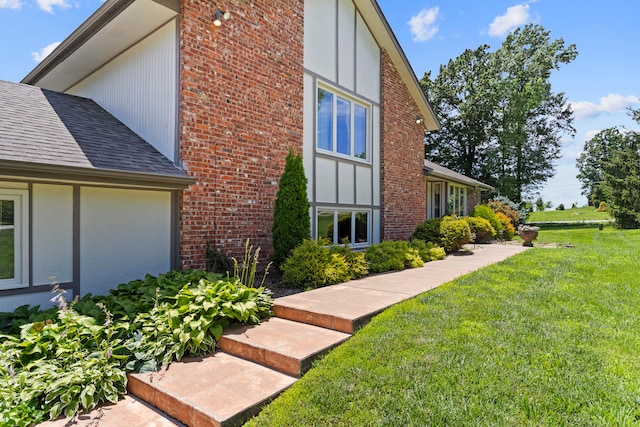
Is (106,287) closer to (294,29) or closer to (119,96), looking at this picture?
(119,96)

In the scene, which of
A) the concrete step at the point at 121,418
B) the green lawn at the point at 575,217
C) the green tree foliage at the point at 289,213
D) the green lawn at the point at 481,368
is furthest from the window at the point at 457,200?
the concrete step at the point at 121,418

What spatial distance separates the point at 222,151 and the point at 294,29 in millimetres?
3491

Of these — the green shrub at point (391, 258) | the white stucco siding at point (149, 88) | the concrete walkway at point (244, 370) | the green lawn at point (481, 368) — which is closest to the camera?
the green lawn at point (481, 368)

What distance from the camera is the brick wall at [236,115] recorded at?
5.86 m

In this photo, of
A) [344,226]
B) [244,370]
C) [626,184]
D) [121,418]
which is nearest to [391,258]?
[344,226]

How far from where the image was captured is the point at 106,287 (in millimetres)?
5258

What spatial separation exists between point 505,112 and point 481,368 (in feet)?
99.8

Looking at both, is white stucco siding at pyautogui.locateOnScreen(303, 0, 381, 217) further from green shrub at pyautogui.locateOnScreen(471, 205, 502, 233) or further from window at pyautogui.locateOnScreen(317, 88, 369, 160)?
green shrub at pyautogui.locateOnScreen(471, 205, 502, 233)

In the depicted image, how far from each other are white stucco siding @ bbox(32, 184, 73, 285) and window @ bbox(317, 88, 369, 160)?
17.2 feet

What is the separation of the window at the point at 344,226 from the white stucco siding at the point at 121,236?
12.3 feet

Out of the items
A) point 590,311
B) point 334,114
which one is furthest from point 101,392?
point 334,114

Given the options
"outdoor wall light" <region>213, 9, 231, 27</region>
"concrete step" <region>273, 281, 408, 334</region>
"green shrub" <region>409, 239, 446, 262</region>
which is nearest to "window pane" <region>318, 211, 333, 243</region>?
"green shrub" <region>409, 239, 446, 262</region>

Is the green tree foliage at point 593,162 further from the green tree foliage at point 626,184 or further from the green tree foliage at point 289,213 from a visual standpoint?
the green tree foliage at point 289,213

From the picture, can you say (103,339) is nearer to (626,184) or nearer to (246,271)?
(246,271)
